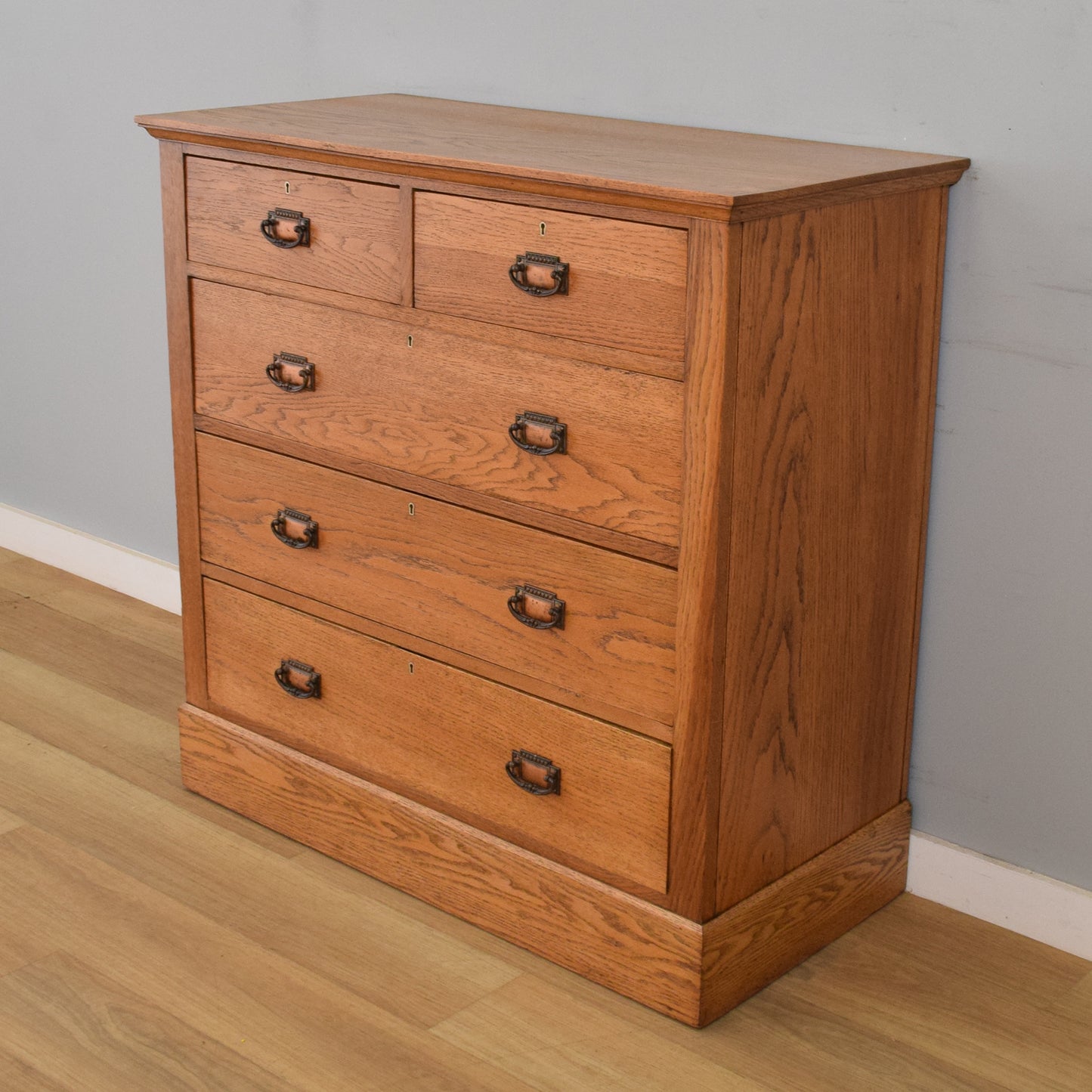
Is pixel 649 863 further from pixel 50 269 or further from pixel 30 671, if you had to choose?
pixel 50 269

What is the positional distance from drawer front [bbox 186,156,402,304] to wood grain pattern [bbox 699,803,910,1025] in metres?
0.86

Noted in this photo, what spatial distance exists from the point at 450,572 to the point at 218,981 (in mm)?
574

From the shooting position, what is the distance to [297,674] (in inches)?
86.5

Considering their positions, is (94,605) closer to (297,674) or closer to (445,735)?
(297,674)

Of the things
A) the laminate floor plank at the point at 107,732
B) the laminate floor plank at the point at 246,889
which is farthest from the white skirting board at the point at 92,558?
the laminate floor plank at the point at 246,889

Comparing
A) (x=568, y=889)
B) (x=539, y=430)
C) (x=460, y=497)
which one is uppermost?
(x=539, y=430)

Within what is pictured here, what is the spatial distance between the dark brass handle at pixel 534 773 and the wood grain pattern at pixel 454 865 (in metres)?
0.10

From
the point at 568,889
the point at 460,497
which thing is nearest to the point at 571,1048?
the point at 568,889

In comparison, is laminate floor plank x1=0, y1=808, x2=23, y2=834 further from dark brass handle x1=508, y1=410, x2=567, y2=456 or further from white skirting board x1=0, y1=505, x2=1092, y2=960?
white skirting board x1=0, y1=505, x2=1092, y2=960

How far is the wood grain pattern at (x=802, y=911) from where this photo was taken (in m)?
1.86

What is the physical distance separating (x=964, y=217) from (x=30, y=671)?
5.83 ft

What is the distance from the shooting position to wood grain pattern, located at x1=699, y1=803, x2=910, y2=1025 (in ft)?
6.11

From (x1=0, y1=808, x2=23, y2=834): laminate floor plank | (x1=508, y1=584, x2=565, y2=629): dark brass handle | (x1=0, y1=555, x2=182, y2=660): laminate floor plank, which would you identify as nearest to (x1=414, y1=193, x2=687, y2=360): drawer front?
(x1=508, y1=584, x2=565, y2=629): dark brass handle

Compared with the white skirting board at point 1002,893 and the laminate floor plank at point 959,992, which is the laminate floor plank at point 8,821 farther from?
the white skirting board at point 1002,893
